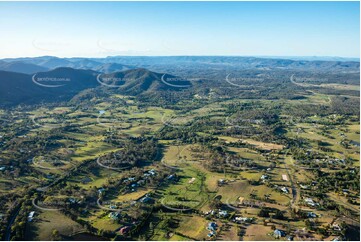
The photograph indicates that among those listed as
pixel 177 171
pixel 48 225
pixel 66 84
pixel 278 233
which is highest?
pixel 66 84

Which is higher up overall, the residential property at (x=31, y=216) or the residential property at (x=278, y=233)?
the residential property at (x=278, y=233)

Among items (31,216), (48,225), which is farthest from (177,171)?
(31,216)

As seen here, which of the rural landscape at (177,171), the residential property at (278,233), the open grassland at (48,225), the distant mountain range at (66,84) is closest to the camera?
the residential property at (278,233)

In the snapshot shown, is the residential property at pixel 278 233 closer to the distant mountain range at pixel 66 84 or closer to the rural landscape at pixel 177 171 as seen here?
the rural landscape at pixel 177 171

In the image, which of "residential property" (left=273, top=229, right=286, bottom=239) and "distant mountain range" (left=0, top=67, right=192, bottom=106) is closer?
"residential property" (left=273, top=229, right=286, bottom=239)

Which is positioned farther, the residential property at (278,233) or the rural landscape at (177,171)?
the rural landscape at (177,171)

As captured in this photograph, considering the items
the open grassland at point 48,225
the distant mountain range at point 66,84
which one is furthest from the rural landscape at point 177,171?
the distant mountain range at point 66,84

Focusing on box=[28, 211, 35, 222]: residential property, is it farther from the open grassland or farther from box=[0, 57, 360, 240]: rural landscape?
the open grassland

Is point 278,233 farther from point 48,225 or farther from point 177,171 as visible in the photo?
point 48,225

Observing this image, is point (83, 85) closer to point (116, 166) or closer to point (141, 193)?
point (116, 166)

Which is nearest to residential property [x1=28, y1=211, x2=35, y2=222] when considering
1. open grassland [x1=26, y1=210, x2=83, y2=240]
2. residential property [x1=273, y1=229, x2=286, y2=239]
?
open grassland [x1=26, y1=210, x2=83, y2=240]

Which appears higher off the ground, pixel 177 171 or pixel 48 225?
pixel 177 171
